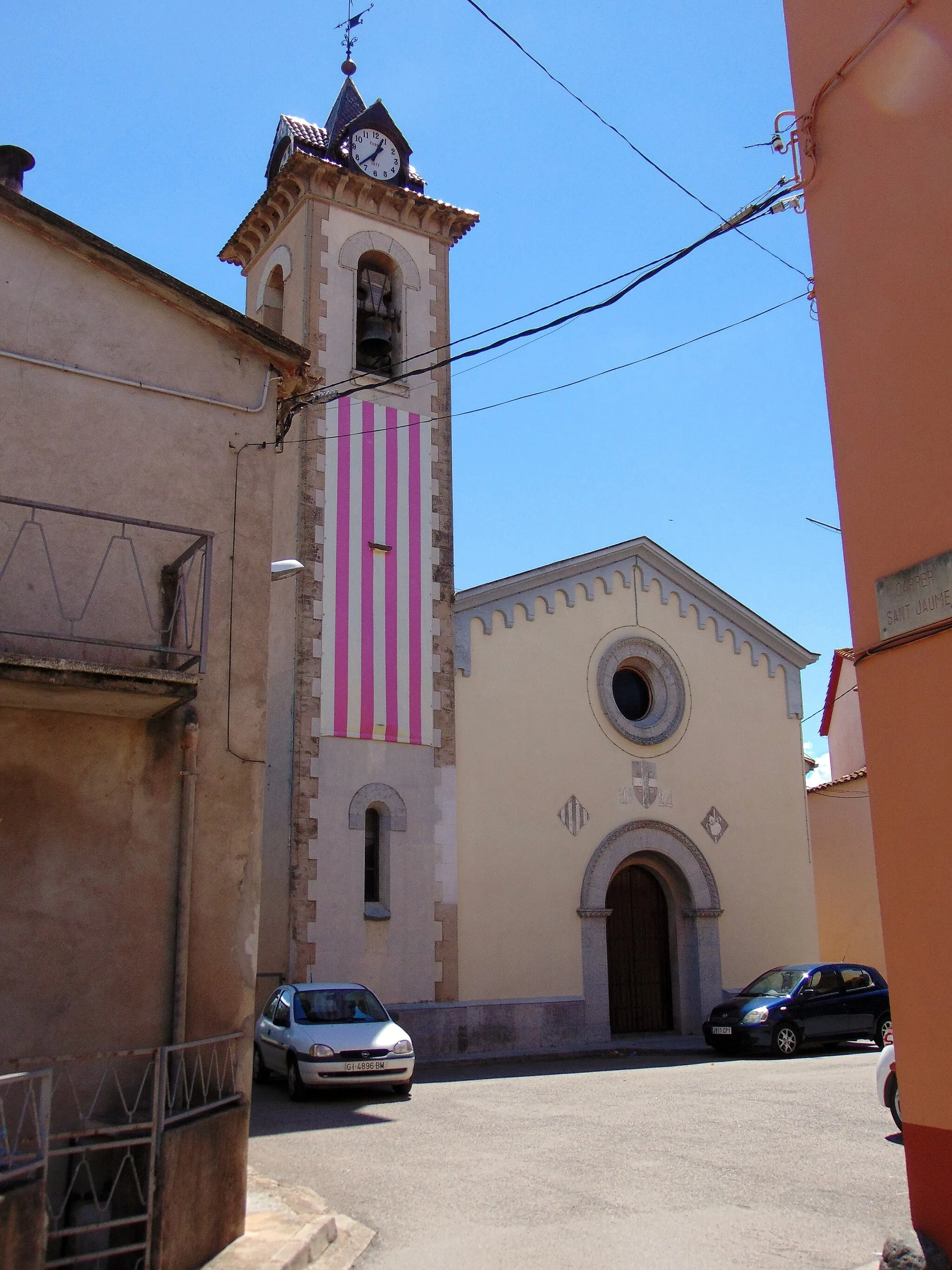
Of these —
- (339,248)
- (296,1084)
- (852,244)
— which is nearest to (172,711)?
(852,244)

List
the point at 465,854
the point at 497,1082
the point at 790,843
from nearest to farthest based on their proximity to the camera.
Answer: the point at 497,1082, the point at 465,854, the point at 790,843

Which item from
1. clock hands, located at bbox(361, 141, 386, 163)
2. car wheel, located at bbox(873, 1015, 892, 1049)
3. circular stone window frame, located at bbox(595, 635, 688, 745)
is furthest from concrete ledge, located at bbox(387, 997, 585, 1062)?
clock hands, located at bbox(361, 141, 386, 163)

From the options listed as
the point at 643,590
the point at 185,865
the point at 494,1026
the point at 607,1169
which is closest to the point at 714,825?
the point at 643,590

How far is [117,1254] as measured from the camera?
592 centimetres

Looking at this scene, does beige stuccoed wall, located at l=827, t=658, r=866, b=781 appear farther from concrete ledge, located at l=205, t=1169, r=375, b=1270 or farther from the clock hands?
concrete ledge, located at l=205, t=1169, r=375, b=1270

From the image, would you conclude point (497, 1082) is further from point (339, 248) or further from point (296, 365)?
point (339, 248)

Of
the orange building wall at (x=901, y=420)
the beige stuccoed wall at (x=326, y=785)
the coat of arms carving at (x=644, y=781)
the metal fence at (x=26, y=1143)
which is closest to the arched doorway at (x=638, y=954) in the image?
the coat of arms carving at (x=644, y=781)

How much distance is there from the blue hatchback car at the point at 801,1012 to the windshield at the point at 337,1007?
542cm

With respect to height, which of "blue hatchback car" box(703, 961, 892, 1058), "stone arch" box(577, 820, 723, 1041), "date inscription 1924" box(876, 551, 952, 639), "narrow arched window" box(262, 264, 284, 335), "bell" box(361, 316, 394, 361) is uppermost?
"narrow arched window" box(262, 264, 284, 335)

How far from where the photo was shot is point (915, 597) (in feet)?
18.5

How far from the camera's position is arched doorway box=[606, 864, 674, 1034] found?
60.5 feet

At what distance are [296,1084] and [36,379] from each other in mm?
7926

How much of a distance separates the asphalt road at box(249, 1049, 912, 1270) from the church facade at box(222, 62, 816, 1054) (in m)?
3.55

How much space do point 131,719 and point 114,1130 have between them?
2.41 m
